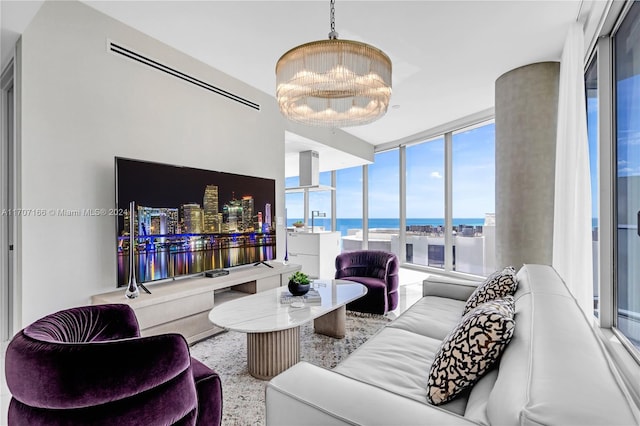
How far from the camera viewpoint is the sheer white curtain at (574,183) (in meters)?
2.24

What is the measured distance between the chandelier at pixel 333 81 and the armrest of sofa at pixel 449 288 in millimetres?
1527

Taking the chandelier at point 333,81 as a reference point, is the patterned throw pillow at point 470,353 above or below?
below

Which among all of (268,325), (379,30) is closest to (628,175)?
(379,30)

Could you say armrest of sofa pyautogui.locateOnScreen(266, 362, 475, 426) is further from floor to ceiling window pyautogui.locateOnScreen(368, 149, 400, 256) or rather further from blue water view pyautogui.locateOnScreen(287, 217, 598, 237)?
floor to ceiling window pyautogui.locateOnScreen(368, 149, 400, 256)

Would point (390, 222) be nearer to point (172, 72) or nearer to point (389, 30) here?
point (389, 30)

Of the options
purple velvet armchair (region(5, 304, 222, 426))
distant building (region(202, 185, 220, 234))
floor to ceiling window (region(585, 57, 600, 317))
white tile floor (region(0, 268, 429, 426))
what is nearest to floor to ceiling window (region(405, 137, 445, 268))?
white tile floor (region(0, 268, 429, 426))

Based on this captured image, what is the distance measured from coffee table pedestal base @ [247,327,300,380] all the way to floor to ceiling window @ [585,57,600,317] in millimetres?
2450

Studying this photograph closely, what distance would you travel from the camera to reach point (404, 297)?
416 centimetres

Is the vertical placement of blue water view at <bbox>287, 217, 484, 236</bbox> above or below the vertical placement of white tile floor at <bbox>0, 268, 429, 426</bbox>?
above

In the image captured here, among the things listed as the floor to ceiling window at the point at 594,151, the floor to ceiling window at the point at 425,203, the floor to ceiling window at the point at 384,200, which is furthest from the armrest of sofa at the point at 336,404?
the floor to ceiling window at the point at 384,200

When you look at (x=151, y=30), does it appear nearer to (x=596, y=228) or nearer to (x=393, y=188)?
(x=596, y=228)

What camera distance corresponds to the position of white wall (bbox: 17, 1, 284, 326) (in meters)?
2.17

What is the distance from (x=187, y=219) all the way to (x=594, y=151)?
361 centimetres

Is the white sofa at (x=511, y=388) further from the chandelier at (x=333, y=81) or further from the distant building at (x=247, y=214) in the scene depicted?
the distant building at (x=247, y=214)
